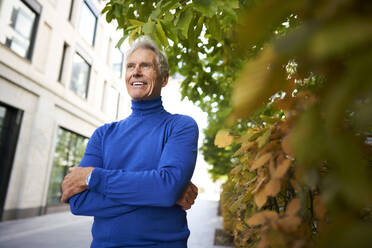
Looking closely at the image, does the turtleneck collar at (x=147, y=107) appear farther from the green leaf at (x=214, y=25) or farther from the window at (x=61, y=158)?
the window at (x=61, y=158)

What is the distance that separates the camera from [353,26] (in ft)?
1.13

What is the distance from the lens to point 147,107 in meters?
1.97

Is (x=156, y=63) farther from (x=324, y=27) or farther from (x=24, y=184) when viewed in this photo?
(x=24, y=184)

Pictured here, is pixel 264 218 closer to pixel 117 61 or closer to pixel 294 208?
pixel 294 208

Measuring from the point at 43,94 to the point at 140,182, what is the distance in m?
9.67

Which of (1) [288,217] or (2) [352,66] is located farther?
(1) [288,217]

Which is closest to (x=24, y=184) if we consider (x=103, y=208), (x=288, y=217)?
(x=103, y=208)

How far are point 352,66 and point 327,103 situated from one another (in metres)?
0.06

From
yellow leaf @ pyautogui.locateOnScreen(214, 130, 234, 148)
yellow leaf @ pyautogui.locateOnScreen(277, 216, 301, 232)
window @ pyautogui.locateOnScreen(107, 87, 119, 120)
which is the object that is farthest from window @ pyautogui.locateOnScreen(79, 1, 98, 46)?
yellow leaf @ pyautogui.locateOnScreen(277, 216, 301, 232)

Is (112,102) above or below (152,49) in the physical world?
above

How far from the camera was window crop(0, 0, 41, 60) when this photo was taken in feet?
26.4

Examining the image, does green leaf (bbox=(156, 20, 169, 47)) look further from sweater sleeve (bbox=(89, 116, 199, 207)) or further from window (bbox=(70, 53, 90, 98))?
window (bbox=(70, 53, 90, 98))

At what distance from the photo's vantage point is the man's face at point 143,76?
1972mm

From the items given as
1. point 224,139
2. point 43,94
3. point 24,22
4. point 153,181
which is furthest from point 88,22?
point 224,139
